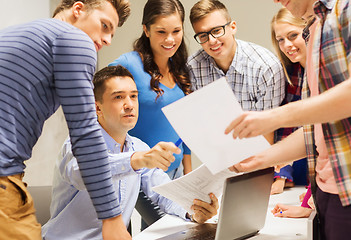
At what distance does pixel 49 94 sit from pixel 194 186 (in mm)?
566

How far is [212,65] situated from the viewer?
2424 millimetres

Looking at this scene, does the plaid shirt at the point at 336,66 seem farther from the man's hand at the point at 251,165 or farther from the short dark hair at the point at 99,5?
the short dark hair at the point at 99,5

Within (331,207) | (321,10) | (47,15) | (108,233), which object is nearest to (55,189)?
(108,233)

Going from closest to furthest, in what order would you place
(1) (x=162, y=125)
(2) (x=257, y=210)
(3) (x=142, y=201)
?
(2) (x=257, y=210) → (3) (x=142, y=201) → (1) (x=162, y=125)

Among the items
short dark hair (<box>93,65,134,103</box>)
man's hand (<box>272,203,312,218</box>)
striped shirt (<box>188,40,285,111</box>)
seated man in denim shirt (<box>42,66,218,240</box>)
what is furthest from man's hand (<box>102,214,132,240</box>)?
striped shirt (<box>188,40,285,111</box>)

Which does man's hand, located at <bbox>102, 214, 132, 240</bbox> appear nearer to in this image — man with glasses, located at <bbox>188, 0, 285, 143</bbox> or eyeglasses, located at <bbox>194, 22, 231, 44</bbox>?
man with glasses, located at <bbox>188, 0, 285, 143</bbox>

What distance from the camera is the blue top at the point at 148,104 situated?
2314mm

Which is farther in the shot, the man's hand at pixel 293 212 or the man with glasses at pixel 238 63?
→ the man with glasses at pixel 238 63

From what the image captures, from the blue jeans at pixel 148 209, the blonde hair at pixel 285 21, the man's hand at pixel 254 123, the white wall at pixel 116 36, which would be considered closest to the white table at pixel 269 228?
the blue jeans at pixel 148 209

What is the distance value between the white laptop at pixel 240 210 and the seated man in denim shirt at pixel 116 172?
0.14m

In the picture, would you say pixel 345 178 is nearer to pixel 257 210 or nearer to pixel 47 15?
pixel 257 210

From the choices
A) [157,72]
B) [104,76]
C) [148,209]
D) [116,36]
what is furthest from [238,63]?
[116,36]

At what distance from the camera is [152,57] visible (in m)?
2.43

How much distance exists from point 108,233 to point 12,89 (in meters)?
0.44
